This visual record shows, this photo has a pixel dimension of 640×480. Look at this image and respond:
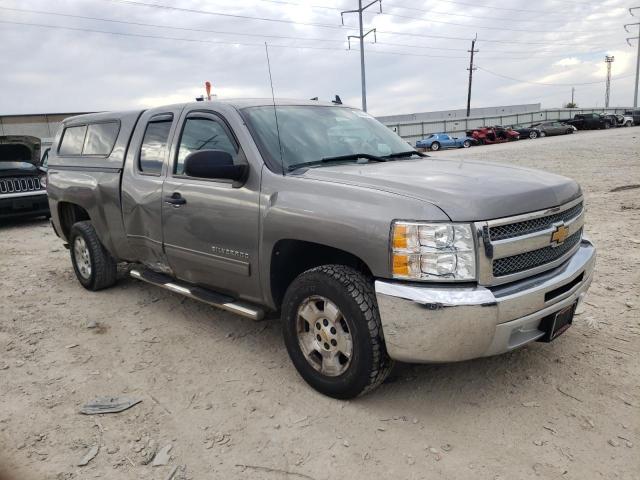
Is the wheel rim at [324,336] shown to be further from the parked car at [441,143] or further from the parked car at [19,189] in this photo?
the parked car at [441,143]

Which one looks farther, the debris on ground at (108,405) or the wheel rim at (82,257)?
the wheel rim at (82,257)

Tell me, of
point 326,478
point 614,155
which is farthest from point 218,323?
point 614,155

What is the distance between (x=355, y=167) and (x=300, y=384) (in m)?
1.48

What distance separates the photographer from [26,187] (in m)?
9.78

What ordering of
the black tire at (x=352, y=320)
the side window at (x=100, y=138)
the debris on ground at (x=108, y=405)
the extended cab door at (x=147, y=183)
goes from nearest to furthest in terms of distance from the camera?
the black tire at (x=352, y=320)
the debris on ground at (x=108, y=405)
the extended cab door at (x=147, y=183)
the side window at (x=100, y=138)

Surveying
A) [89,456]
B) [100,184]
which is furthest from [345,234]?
[100,184]

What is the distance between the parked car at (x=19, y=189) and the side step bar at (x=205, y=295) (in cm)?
591

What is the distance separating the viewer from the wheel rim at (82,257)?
5.56 m

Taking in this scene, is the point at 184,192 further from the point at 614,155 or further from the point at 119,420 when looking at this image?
the point at 614,155

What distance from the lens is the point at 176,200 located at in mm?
3984

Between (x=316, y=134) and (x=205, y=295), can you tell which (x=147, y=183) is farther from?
(x=316, y=134)

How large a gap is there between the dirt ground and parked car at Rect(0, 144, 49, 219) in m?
5.69

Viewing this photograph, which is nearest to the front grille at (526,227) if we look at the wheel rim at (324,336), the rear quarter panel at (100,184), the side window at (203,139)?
the wheel rim at (324,336)

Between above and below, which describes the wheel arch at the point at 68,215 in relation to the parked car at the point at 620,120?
below
